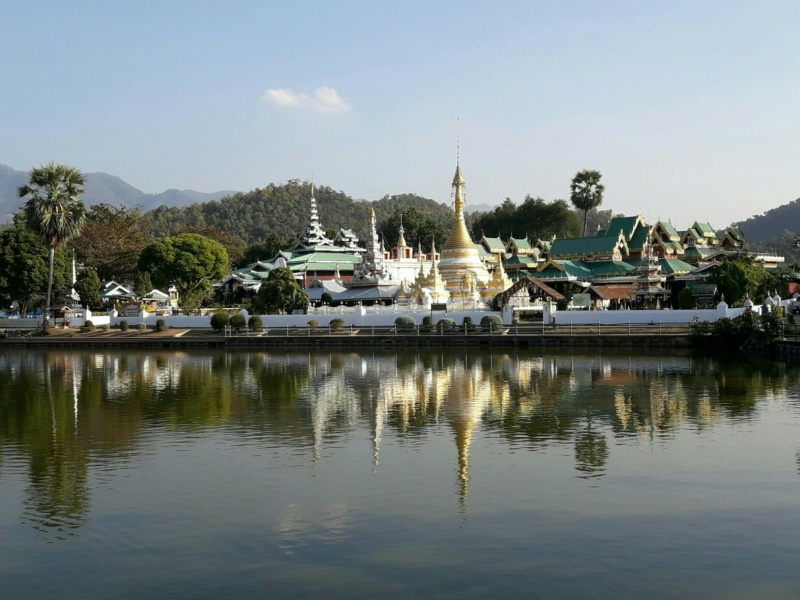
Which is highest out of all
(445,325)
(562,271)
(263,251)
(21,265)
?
(263,251)

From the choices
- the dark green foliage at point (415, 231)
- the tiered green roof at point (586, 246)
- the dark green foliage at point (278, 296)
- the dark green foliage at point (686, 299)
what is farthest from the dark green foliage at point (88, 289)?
the dark green foliage at point (686, 299)

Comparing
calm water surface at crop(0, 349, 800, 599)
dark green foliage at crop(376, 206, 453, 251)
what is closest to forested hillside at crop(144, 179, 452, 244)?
dark green foliage at crop(376, 206, 453, 251)

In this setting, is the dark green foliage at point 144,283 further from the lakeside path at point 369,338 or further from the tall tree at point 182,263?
the lakeside path at point 369,338

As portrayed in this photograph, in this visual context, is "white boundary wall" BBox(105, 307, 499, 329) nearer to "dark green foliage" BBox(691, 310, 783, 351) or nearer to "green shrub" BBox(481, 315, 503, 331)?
"green shrub" BBox(481, 315, 503, 331)

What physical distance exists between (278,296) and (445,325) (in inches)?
517

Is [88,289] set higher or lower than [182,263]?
lower

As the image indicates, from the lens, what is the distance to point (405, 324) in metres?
53.3

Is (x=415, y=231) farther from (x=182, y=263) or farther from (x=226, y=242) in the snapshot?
(x=182, y=263)

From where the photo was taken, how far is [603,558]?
1277 centimetres

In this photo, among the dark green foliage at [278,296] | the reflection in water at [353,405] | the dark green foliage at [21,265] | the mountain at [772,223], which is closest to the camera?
the reflection in water at [353,405]

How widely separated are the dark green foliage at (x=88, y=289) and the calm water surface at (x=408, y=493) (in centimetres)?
4320

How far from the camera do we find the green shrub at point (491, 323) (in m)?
51.5

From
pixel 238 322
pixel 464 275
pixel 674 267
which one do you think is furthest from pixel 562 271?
pixel 238 322

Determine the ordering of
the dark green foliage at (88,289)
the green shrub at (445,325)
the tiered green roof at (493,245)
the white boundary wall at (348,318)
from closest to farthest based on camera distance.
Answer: the green shrub at (445,325), the white boundary wall at (348,318), the dark green foliage at (88,289), the tiered green roof at (493,245)
